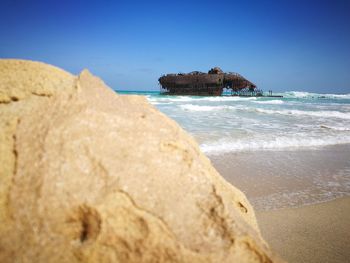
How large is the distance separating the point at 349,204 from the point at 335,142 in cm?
454

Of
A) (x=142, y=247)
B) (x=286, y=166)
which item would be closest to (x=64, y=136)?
(x=142, y=247)

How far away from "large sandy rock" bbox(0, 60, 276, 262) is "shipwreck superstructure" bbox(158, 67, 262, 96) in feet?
121

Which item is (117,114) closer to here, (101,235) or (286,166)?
(101,235)

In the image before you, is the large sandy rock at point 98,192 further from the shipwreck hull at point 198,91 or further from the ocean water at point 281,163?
the shipwreck hull at point 198,91

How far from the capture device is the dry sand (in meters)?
2.34

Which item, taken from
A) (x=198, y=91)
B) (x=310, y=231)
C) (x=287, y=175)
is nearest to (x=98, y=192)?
(x=310, y=231)

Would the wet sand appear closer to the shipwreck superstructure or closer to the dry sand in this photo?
the dry sand

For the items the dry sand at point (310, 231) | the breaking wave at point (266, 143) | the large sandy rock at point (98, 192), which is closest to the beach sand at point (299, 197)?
the dry sand at point (310, 231)

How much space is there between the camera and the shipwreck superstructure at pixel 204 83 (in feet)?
124

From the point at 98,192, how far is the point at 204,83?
37.7 metres

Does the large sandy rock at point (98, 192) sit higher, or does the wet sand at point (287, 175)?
the large sandy rock at point (98, 192)

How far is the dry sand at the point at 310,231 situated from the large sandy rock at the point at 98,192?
4.46ft

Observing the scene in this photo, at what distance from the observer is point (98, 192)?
120cm

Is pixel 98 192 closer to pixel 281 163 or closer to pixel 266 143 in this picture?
pixel 281 163
